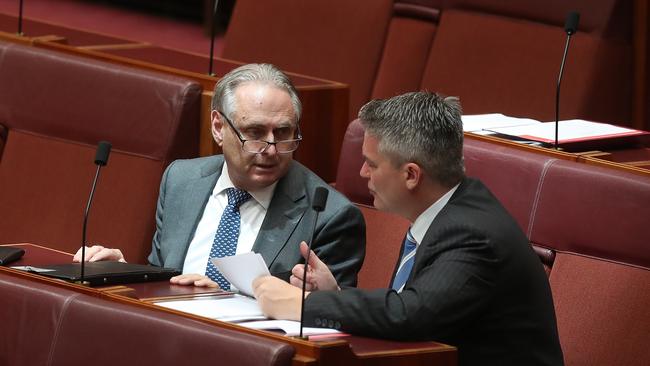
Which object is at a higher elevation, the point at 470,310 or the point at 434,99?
the point at 434,99

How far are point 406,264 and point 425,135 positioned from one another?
152 millimetres

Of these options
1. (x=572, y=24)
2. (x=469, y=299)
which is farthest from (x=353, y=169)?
(x=469, y=299)

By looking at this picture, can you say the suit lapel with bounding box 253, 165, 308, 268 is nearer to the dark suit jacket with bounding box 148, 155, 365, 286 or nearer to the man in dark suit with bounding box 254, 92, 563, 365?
the dark suit jacket with bounding box 148, 155, 365, 286

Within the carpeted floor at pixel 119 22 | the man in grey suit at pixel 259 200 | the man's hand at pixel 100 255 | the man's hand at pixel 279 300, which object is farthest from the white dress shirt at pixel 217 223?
the carpeted floor at pixel 119 22

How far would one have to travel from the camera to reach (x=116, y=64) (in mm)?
2131

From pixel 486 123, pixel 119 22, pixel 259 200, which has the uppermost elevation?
pixel 486 123

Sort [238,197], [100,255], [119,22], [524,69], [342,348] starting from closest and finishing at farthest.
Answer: [342,348], [100,255], [238,197], [524,69], [119,22]

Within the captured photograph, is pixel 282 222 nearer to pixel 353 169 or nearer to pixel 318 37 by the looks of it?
pixel 353 169

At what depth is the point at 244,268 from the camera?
4.75 ft

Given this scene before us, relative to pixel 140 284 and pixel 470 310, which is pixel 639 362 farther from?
pixel 140 284

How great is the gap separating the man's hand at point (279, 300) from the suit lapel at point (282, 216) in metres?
0.28

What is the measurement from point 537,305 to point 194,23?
3172 millimetres

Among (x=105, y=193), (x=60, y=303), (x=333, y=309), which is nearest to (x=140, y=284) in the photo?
(x=60, y=303)

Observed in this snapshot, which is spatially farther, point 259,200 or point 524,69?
point 524,69
